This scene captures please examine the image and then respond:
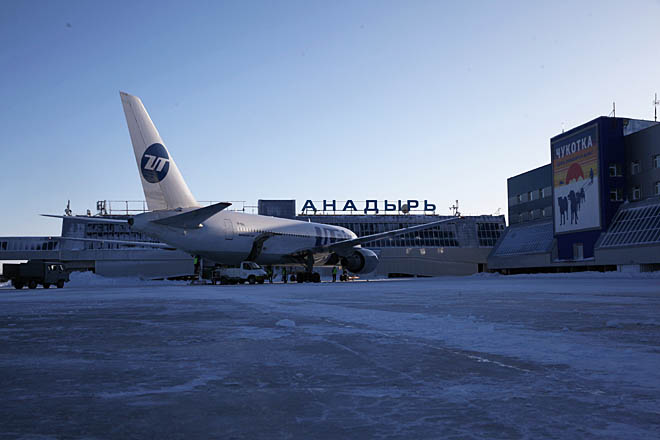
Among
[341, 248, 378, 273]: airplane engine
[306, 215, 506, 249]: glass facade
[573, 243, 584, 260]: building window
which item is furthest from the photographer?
[306, 215, 506, 249]: glass facade

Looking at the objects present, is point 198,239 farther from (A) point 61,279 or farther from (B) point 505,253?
(B) point 505,253

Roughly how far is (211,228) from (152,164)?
5357 mm

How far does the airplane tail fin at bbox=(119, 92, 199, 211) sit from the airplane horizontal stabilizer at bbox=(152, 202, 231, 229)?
0.80 metres

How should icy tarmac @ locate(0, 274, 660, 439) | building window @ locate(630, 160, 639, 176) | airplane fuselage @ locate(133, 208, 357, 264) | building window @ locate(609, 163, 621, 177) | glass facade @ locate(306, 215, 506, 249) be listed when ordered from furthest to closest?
glass facade @ locate(306, 215, 506, 249) → building window @ locate(609, 163, 621, 177) → building window @ locate(630, 160, 639, 176) → airplane fuselage @ locate(133, 208, 357, 264) → icy tarmac @ locate(0, 274, 660, 439)

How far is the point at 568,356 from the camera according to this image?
4.64 metres

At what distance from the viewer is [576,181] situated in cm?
5059

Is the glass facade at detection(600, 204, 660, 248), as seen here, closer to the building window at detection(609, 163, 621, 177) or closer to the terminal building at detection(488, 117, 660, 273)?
the terminal building at detection(488, 117, 660, 273)

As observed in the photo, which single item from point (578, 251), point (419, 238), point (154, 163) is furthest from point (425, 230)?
point (154, 163)

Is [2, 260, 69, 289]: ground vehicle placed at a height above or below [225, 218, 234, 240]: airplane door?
below

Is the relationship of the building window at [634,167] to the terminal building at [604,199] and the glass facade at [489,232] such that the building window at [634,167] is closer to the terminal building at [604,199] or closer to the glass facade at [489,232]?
the terminal building at [604,199]

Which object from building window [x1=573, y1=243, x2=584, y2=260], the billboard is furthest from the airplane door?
building window [x1=573, y1=243, x2=584, y2=260]

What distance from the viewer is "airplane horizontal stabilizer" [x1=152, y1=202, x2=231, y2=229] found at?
92.3ft

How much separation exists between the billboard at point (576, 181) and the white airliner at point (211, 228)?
70.0ft

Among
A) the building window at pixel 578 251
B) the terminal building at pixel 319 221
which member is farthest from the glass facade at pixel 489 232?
the building window at pixel 578 251
